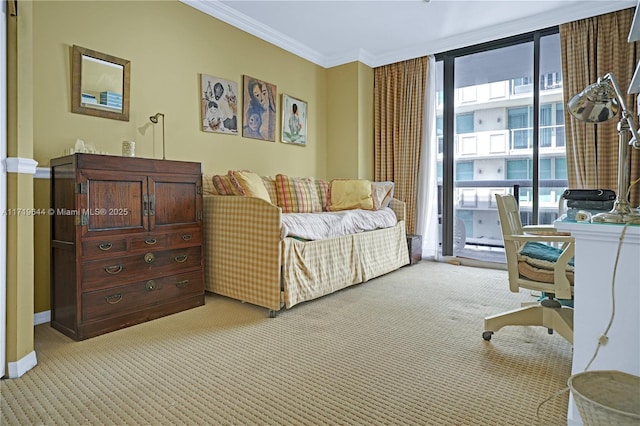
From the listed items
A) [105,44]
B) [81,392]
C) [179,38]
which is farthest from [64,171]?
[179,38]

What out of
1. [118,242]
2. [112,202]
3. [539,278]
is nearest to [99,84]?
[112,202]

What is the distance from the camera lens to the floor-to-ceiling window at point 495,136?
3.86 meters

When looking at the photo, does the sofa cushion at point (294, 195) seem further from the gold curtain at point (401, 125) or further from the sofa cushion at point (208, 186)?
the gold curtain at point (401, 125)

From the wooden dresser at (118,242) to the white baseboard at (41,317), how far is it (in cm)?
19

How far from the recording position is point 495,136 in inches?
169

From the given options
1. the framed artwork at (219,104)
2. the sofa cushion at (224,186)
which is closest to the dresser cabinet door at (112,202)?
the sofa cushion at (224,186)

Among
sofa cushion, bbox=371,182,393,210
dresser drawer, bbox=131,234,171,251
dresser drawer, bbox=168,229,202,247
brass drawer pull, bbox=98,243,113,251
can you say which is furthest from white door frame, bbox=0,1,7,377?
sofa cushion, bbox=371,182,393,210

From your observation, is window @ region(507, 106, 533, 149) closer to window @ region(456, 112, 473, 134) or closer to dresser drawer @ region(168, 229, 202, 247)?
window @ region(456, 112, 473, 134)

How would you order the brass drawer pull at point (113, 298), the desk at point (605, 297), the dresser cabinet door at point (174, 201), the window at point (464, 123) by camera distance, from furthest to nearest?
1. the window at point (464, 123)
2. the dresser cabinet door at point (174, 201)
3. the brass drawer pull at point (113, 298)
4. the desk at point (605, 297)

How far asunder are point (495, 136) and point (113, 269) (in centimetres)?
405

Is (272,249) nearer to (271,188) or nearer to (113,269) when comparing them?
(113,269)

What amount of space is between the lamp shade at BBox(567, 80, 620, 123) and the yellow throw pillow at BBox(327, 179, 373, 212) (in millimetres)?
2508

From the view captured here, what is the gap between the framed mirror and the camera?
257cm

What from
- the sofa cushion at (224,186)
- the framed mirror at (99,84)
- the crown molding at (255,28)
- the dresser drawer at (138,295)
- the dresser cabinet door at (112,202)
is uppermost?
the crown molding at (255,28)
